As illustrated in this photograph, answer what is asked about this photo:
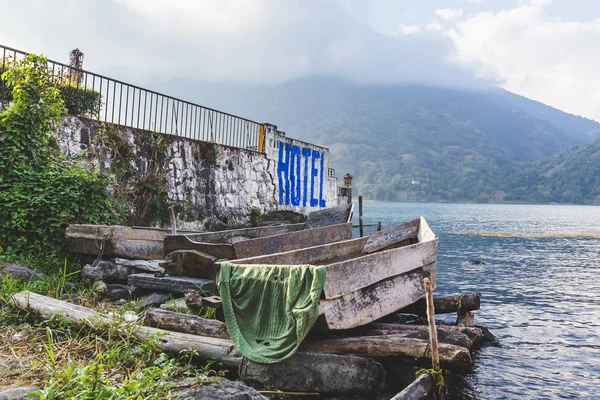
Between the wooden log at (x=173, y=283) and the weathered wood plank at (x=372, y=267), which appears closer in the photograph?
the weathered wood plank at (x=372, y=267)

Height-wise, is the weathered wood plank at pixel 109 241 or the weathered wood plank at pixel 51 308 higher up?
the weathered wood plank at pixel 109 241

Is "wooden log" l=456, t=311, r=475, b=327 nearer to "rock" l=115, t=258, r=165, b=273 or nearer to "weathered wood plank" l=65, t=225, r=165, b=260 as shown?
"rock" l=115, t=258, r=165, b=273

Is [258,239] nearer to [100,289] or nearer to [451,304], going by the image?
[100,289]

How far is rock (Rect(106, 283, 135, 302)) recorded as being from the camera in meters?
7.34

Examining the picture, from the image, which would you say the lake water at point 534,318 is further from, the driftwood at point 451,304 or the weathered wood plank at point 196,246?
the weathered wood plank at point 196,246

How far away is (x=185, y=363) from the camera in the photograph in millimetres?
5125

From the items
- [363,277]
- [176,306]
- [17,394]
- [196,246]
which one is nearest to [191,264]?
[196,246]

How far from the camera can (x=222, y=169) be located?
15.0 metres

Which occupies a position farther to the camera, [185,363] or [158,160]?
[158,160]

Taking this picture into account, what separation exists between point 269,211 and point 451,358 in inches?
493

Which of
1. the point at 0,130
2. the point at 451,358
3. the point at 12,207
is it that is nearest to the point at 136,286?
the point at 12,207

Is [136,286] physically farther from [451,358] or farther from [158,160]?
[158,160]

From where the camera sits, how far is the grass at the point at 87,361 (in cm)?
395

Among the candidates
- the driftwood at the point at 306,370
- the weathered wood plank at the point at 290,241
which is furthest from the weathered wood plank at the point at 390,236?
the driftwood at the point at 306,370
